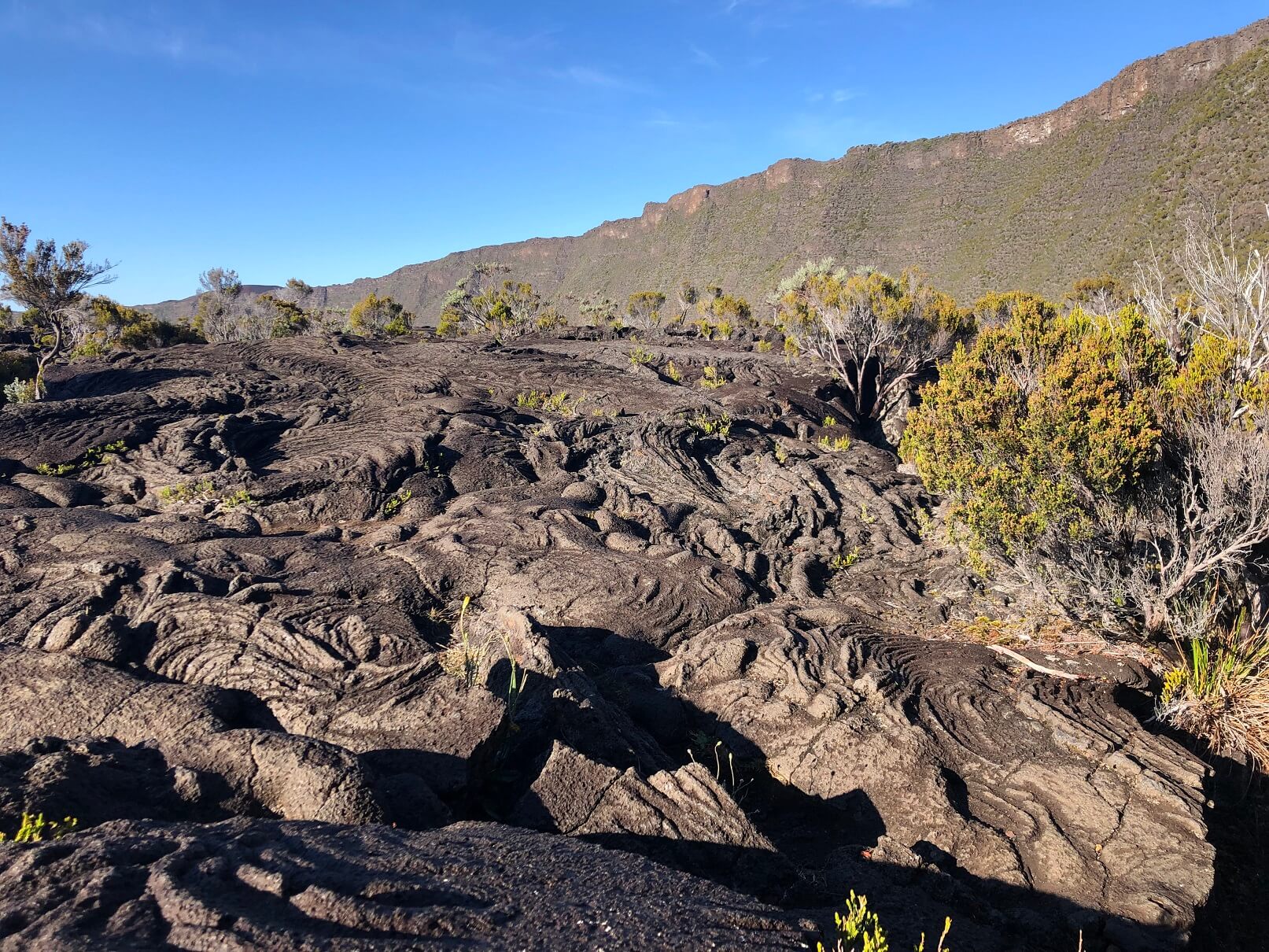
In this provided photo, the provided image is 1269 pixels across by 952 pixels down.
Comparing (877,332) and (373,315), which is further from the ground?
(373,315)

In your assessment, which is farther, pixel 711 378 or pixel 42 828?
pixel 711 378

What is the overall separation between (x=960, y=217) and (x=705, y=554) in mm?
86596

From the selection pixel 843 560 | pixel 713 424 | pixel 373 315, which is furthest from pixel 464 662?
pixel 373 315

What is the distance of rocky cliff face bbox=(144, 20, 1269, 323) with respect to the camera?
55.7 metres

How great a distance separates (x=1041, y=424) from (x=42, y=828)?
931 cm

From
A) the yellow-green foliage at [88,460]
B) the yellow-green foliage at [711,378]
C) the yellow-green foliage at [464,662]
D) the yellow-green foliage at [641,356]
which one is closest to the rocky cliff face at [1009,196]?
the yellow-green foliage at [711,378]

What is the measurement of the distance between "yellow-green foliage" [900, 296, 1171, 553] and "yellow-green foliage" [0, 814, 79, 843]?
9.05 m

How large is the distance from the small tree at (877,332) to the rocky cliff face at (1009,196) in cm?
3666

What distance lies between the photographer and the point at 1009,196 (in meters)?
79.5

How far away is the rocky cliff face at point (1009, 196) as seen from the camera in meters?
55.7

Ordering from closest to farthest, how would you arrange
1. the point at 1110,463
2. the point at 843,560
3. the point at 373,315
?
the point at 1110,463, the point at 843,560, the point at 373,315

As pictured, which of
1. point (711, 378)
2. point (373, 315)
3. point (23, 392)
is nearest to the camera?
point (23, 392)

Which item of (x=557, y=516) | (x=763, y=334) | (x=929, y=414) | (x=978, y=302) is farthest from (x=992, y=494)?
(x=763, y=334)

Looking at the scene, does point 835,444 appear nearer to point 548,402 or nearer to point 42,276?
point 548,402
